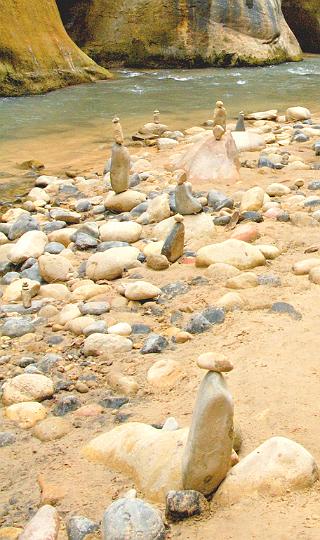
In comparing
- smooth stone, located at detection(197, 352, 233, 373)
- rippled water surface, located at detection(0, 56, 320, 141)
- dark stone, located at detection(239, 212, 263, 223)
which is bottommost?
rippled water surface, located at detection(0, 56, 320, 141)

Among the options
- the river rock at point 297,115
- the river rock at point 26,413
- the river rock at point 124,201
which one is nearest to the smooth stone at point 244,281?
the river rock at point 26,413

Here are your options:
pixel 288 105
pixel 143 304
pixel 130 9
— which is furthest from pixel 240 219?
pixel 130 9

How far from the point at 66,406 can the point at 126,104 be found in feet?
25.3

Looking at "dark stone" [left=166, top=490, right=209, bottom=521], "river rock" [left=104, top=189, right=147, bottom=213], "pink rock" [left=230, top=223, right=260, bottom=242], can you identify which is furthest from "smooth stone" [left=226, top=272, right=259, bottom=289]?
"river rock" [left=104, top=189, right=147, bottom=213]

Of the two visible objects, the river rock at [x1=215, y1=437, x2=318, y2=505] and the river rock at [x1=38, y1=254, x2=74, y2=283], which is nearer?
the river rock at [x1=215, y1=437, x2=318, y2=505]

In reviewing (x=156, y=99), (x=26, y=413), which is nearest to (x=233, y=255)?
(x=26, y=413)

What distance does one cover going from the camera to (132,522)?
1.67 m

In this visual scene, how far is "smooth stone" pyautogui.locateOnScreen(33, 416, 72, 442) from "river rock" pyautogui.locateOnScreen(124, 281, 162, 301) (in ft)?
3.54

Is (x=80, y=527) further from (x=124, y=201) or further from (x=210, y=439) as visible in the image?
(x=124, y=201)

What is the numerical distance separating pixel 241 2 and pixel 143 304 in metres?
11.9

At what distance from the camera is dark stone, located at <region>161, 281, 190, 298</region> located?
11.3 ft

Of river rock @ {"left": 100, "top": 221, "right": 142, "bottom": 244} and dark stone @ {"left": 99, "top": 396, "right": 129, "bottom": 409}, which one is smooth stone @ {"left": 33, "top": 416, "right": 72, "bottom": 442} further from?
river rock @ {"left": 100, "top": 221, "right": 142, "bottom": 244}

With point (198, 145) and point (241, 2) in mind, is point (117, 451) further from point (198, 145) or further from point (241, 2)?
point (241, 2)

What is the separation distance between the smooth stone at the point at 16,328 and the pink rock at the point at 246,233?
4.30 ft
